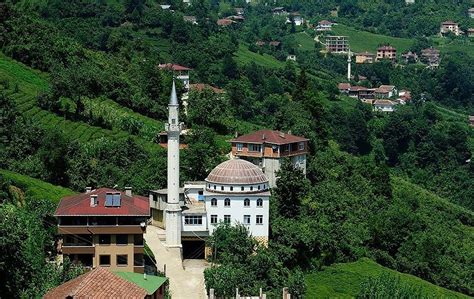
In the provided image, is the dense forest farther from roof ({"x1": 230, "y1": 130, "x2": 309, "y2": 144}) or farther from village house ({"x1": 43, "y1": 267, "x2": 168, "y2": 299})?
village house ({"x1": 43, "y1": 267, "x2": 168, "y2": 299})

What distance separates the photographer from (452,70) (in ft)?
453

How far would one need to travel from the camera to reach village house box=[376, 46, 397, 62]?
152 m

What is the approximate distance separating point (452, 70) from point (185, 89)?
67.4 m

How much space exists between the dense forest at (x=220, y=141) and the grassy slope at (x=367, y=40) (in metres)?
36.4

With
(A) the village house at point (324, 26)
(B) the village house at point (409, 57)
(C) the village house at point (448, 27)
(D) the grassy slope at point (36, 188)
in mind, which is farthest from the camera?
(C) the village house at point (448, 27)

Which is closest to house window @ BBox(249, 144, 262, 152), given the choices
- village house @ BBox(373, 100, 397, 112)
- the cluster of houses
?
village house @ BBox(373, 100, 397, 112)

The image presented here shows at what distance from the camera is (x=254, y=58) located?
399 feet

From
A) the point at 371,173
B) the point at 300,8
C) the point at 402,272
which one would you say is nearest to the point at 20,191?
the point at 402,272

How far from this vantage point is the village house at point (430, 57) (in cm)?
15088

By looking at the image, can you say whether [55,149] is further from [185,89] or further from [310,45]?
[310,45]

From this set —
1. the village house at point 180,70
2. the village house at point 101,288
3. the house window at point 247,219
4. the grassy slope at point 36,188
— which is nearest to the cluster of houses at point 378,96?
the village house at point 180,70

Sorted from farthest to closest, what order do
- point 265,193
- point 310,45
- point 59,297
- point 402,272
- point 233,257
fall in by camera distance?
point 310,45, point 402,272, point 265,193, point 233,257, point 59,297

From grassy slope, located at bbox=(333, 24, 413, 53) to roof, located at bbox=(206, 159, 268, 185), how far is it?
11161 centimetres

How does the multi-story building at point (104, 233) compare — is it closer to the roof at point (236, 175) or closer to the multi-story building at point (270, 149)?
the roof at point (236, 175)
